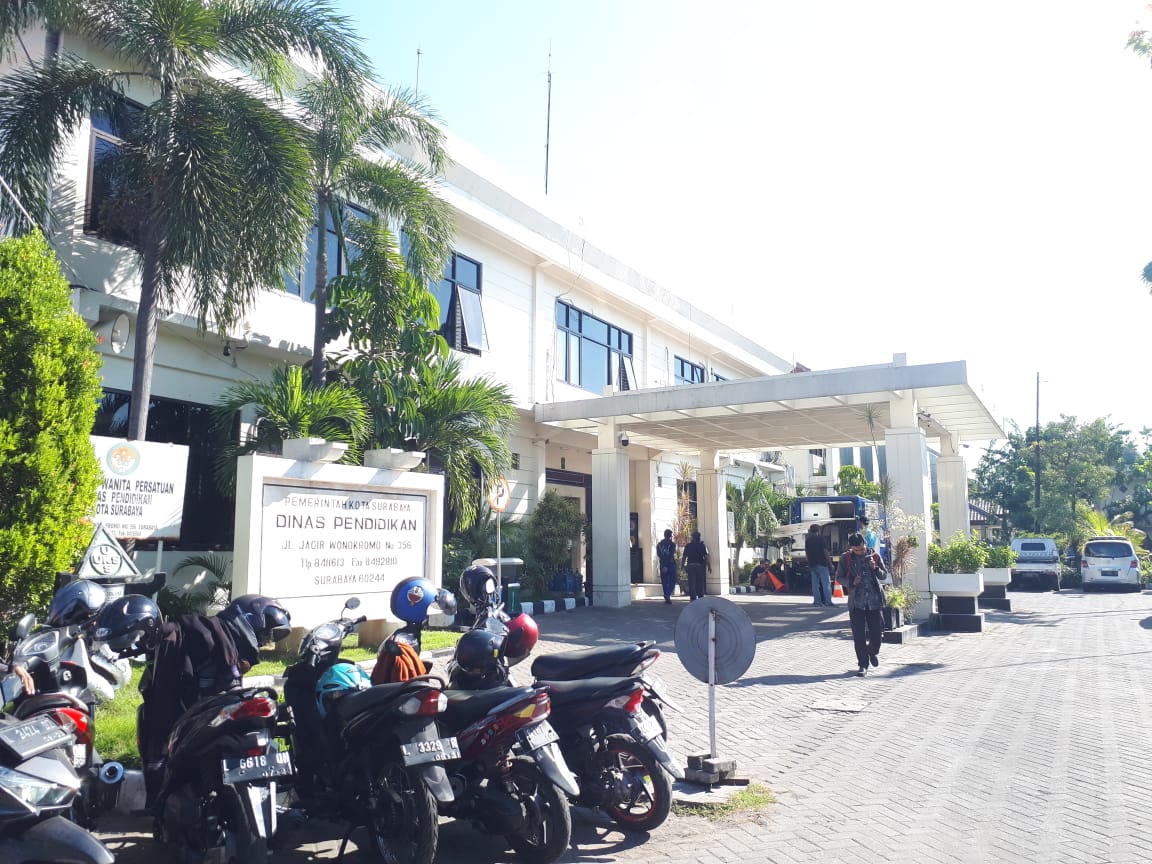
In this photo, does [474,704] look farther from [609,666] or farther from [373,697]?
[609,666]

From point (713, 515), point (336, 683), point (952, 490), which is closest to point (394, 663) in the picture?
point (336, 683)

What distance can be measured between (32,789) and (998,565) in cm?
1808

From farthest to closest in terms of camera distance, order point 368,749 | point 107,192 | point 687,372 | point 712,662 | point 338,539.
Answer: point 687,372, point 107,192, point 338,539, point 712,662, point 368,749

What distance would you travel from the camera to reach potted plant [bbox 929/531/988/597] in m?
14.4

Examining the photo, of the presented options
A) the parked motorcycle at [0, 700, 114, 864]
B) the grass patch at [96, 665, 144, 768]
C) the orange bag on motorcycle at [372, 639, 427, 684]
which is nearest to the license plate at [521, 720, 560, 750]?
the orange bag on motorcycle at [372, 639, 427, 684]

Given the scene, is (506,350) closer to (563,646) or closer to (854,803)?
(563,646)

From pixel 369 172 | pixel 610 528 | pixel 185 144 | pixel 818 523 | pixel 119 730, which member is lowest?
pixel 119 730

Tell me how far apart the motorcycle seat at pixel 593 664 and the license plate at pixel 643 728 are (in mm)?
394

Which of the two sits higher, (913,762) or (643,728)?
(643,728)

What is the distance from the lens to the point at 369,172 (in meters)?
12.2

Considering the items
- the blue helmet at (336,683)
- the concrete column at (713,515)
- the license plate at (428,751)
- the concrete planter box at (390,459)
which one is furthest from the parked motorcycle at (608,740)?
the concrete column at (713,515)

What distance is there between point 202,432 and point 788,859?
10.6m

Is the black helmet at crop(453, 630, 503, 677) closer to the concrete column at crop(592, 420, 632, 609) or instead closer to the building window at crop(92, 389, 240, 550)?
the building window at crop(92, 389, 240, 550)

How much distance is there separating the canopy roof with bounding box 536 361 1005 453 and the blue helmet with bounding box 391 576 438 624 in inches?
422
